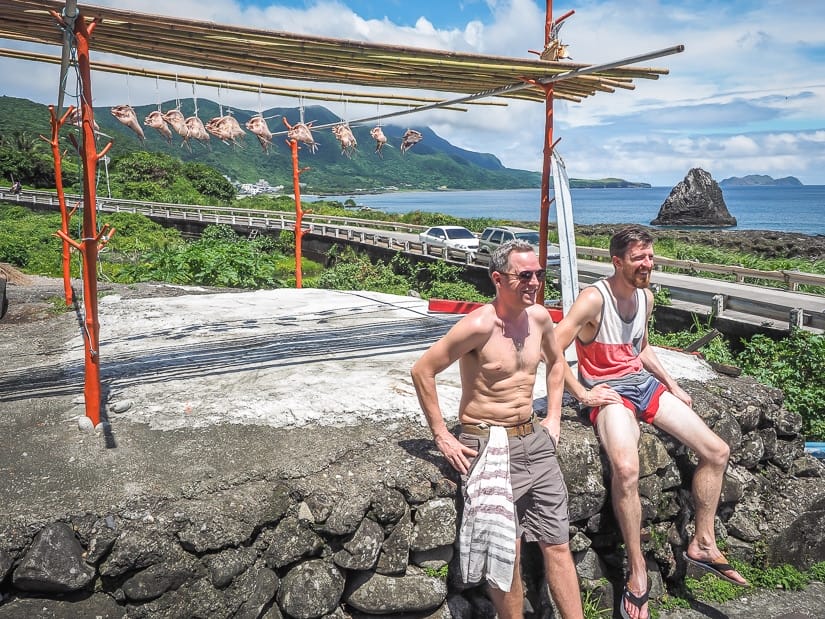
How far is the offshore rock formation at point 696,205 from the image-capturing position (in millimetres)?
71375

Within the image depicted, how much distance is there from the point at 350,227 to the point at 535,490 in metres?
23.8

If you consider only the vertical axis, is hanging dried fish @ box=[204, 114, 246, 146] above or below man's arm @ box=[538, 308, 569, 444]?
above

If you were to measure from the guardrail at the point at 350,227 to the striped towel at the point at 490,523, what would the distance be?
1006 centimetres

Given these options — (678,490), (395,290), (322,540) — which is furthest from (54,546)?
(395,290)

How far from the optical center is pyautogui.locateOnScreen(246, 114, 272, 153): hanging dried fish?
6746mm

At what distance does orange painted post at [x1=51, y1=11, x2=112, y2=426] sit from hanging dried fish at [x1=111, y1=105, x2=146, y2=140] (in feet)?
3.51

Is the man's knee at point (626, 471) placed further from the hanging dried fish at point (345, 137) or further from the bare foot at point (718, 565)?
the hanging dried fish at point (345, 137)

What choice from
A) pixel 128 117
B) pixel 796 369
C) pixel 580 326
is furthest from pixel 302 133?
pixel 796 369

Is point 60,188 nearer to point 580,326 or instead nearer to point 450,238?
point 580,326

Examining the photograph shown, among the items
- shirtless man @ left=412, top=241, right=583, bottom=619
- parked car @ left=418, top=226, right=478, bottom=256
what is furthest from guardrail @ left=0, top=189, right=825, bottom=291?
shirtless man @ left=412, top=241, right=583, bottom=619

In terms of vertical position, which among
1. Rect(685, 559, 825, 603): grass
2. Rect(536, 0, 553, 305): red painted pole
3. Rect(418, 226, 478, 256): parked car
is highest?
Rect(536, 0, 553, 305): red painted pole

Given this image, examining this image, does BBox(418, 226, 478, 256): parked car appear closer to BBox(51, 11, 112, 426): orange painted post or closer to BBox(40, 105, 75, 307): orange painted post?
BBox(40, 105, 75, 307): orange painted post

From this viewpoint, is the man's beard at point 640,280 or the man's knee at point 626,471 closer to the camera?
the man's knee at point 626,471

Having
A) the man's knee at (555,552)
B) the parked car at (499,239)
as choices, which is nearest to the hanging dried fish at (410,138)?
the man's knee at (555,552)
